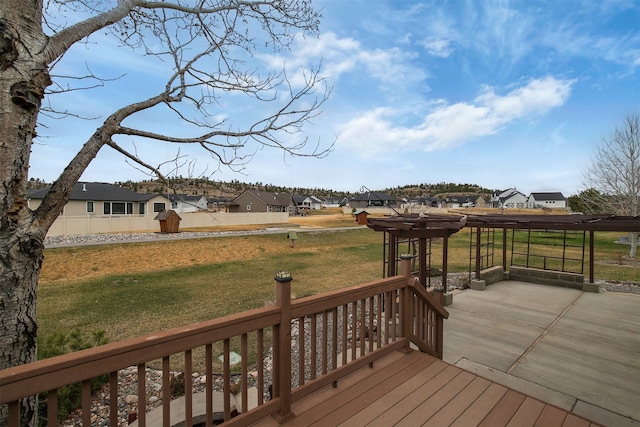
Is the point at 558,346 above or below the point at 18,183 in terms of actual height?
below

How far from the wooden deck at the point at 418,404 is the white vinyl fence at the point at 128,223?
14826 millimetres

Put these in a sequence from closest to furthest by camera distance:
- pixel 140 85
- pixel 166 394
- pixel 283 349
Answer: pixel 166 394 < pixel 283 349 < pixel 140 85

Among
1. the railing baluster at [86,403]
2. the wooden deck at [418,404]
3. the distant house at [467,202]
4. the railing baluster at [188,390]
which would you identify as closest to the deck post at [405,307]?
→ the wooden deck at [418,404]

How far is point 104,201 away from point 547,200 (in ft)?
287

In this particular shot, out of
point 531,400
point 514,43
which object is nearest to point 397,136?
point 514,43

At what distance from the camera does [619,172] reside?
16.1m

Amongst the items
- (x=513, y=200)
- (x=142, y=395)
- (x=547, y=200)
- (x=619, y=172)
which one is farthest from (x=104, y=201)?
(x=547, y=200)

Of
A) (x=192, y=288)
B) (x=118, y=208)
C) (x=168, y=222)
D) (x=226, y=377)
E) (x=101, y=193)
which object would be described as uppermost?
(x=101, y=193)

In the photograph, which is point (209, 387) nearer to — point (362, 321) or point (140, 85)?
point (362, 321)

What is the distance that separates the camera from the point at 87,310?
8.33 metres

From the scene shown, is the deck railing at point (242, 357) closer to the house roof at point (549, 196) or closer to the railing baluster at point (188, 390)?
the railing baluster at point (188, 390)

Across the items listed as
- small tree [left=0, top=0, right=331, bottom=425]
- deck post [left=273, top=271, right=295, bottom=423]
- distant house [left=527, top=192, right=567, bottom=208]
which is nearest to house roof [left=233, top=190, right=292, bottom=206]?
small tree [left=0, top=0, right=331, bottom=425]

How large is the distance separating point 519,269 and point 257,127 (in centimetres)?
1061

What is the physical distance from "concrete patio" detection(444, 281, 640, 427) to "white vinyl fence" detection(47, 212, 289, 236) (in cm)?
1375
